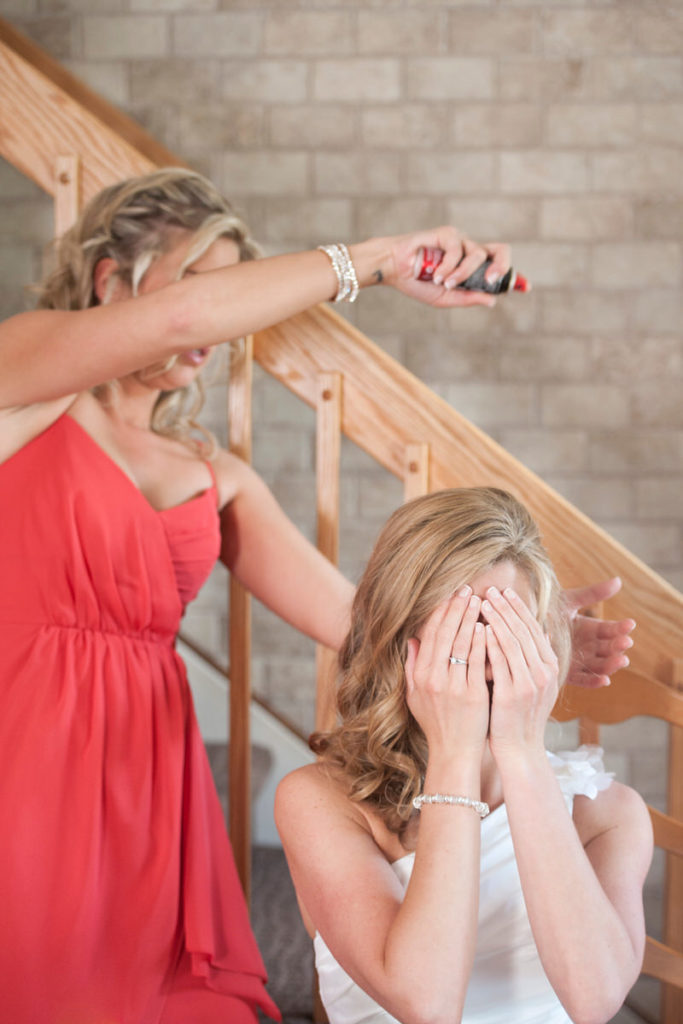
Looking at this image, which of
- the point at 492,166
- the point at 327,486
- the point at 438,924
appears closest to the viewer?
the point at 438,924

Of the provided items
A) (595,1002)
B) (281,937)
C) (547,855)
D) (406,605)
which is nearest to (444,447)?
(406,605)

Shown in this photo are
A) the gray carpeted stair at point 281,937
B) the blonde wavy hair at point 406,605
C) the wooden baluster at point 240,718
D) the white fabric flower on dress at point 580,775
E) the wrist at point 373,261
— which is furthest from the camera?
the gray carpeted stair at point 281,937

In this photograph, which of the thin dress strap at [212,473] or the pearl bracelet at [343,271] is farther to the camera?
the thin dress strap at [212,473]

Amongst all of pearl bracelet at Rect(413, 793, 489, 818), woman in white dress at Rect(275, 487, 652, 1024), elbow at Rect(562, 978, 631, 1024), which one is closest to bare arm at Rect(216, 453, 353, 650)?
woman in white dress at Rect(275, 487, 652, 1024)

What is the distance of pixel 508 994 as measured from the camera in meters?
1.06

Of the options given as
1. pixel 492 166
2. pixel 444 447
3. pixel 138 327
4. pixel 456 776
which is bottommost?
pixel 456 776

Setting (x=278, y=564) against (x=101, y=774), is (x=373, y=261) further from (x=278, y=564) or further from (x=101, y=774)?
(x=101, y=774)

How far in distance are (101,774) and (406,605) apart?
0.48 m

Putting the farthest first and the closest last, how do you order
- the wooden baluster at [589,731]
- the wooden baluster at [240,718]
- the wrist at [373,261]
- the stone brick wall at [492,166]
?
the stone brick wall at [492,166] → the wooden baluster at [240,718] → the wooden baluster at [589,731] → the wrist at [373,261]

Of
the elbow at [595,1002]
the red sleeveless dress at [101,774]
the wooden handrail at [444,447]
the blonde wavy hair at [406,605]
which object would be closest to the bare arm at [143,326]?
the red sleeveless dress at [101,774]

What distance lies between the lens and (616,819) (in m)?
1.12

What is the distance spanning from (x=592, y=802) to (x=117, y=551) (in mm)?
721

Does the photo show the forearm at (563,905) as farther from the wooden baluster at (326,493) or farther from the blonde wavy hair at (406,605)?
the wooden baluster at (326,493)

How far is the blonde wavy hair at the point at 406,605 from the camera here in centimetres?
102
